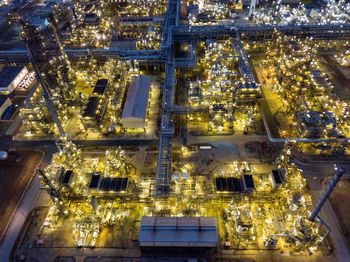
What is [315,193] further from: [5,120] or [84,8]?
[84,8]

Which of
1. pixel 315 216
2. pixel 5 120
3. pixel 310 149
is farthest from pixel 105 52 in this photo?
pixel 315 216

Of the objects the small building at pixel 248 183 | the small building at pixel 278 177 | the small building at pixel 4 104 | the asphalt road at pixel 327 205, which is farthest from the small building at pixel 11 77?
the asphalt road at pixel 327 205

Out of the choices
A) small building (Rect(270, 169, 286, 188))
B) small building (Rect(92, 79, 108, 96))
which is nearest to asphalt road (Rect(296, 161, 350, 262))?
small building (Rect(270, 169, 286, 188))

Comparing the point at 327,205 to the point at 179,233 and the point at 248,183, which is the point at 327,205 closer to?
the point at 248,183

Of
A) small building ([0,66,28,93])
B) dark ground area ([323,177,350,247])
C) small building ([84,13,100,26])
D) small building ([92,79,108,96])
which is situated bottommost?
dark ground area ([323,177,350,247])

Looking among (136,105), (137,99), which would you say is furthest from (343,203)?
(137,99)

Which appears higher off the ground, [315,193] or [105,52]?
[105,52]

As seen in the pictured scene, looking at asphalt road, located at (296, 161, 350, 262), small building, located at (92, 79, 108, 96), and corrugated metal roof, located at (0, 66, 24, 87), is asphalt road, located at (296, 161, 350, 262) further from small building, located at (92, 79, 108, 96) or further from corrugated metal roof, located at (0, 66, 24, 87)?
corrugated metal roof, located at (0, 66, 24, 87)
